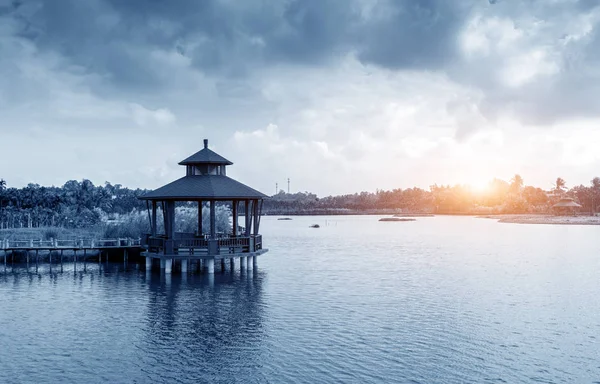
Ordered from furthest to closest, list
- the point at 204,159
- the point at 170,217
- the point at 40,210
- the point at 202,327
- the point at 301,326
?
the point at 40,210 → the point at 204,159 → the point at 170,217 → the point at 301,326 → the point at 202,327

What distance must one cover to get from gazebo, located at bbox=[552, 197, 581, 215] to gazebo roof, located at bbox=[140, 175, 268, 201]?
460 ft

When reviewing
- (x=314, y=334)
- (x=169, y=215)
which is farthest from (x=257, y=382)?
(x=169, y=215)

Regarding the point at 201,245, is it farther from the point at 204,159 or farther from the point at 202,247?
the point at 204,159

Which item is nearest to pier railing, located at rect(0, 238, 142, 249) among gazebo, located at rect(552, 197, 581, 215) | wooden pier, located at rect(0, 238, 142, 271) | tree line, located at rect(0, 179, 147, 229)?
wooden pier, located at rect(0, 238, 142, 271)

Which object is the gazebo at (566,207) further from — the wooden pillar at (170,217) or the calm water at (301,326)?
the wooden pillar at (170,217)

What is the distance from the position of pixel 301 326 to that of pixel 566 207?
518 feet

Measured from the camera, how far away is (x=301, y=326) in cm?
2467

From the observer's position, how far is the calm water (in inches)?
739

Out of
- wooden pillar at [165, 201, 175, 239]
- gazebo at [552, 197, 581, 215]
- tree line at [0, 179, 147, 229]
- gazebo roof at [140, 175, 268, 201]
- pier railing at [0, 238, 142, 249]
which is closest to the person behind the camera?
gazebo roof at [140, 175, 268, 201]

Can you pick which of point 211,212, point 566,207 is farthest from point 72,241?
point 566,207

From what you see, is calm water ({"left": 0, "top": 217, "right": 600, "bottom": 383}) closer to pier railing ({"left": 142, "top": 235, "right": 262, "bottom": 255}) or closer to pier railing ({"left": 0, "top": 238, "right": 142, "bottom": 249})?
pier railing ({"left": 142, "top": 235, "right": 262, "bottom": 255})

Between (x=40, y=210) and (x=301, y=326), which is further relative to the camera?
(x=40, y=210)

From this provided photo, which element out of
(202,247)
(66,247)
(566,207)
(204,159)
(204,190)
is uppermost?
(204,159)

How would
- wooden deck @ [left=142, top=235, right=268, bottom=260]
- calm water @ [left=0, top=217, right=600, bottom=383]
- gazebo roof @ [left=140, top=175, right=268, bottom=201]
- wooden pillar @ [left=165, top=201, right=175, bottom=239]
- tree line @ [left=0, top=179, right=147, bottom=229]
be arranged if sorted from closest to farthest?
calm water @ [left=0, top=217, right=600, bottom=383] < gazebo roof @ [left=140, top=175, right=268, bottom=201] < wooden deck @ [left=142, top=235, right=268, bottom=260] < wooden pillar @ [left=165, top=201, right=175, bottom=239] < tree line @ [left=0, top=179, right=147, bottom=229]
